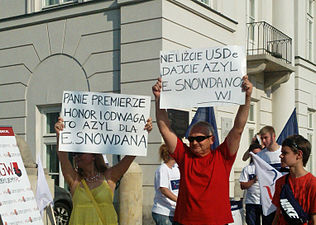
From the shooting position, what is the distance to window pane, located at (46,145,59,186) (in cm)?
1385

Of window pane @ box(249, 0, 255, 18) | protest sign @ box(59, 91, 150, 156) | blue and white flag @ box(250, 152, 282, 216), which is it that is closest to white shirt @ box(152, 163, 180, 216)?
blue and white flag @ box(250, 152, 282, 216)

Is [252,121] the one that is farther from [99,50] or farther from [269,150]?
[269,150]

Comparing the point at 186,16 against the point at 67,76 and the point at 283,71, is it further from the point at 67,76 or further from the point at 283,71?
the point at 283,71

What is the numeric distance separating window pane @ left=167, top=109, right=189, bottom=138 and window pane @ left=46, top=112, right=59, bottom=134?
341cm

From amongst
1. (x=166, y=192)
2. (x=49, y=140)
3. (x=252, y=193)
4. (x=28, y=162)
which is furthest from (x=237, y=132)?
(x=49, y=140)

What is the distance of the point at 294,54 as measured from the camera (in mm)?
19938

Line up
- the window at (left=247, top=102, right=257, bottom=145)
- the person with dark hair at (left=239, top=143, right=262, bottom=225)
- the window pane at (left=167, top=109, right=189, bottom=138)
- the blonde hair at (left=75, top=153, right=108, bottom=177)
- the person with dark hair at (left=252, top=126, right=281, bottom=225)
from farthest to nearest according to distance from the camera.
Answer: the window at (left=247, top=102, right=257, bottom=145), the window pane at (left=167, top=109, right=189, bottom=138), the person with dark hair at (left=239, top=143, right=262, bottom=225), the person with dark hair at (left=252, top=126, right=281, bottom=225), the blonde hair at (left=75, top=153, right=108, bottom=177)

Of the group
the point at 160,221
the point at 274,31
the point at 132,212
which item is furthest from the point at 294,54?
the point at 160,221

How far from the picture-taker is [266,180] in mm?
7305

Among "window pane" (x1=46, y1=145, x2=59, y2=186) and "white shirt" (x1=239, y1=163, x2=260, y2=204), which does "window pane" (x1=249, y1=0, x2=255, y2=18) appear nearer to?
"window pane" (x1=46, y1=145, x2=59, y2=186)

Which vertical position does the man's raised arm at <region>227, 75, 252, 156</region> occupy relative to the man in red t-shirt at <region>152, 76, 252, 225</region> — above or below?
above

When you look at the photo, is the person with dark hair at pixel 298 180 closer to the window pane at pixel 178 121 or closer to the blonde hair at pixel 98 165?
the blonde hair at pixel 98 165

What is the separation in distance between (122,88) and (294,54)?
31.4ft

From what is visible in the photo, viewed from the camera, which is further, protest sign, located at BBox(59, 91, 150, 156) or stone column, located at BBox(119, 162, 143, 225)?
stone column, located at BBox(119, 162, 143, 225)
